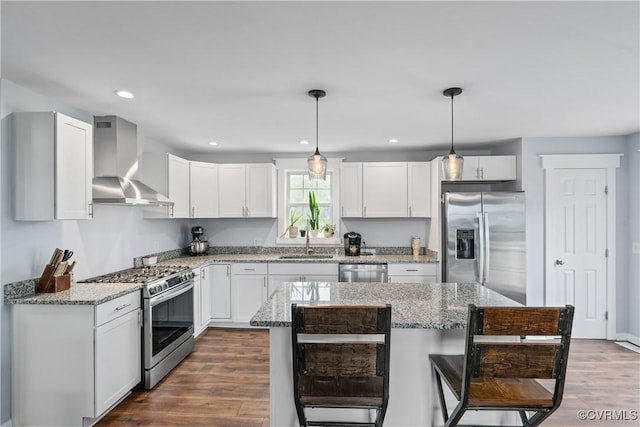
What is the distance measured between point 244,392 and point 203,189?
2827 mm

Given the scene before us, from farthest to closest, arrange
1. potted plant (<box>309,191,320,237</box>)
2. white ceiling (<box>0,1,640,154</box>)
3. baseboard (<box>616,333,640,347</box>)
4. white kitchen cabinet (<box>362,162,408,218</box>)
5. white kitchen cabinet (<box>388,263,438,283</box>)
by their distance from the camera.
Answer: potted plant (<box>309,191,320,237</box>), white kitchen cabinet (<box>362,162,408,218</box>), white kitchen cabinet (<box>388,263,438,283</box>), baseboard (<box>616,333,640,347</box>), white ceiling (<box>0,1,640,154</box>)

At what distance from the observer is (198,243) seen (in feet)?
16.4

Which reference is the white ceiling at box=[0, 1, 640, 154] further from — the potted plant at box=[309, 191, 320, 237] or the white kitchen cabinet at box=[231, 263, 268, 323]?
the white kitchen cabinet at box=[231, 263, 268, 323]

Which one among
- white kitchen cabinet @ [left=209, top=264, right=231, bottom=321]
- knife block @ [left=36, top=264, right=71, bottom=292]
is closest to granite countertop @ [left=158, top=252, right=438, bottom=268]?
white kitchen cabinet @ [left=209, top=264, right=231, bottom=321]

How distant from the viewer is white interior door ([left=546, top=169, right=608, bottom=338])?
13.5 ft

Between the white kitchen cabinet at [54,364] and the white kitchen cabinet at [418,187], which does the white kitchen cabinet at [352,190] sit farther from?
the white kitchen cabinet at [54,364]

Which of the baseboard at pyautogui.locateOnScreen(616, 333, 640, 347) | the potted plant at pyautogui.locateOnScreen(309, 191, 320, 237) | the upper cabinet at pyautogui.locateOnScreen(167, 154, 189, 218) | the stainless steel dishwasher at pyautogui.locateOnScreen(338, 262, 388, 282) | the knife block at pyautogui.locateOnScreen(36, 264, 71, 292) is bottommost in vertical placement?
the baseboard at pyautogui.locateOnScreen(616, 333, 640, 347)

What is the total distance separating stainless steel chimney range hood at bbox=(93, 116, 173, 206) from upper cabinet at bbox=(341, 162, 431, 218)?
259 centimetres

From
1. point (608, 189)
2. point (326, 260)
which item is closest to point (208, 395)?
point (326, 260)

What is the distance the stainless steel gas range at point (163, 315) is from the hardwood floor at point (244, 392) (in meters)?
0.15

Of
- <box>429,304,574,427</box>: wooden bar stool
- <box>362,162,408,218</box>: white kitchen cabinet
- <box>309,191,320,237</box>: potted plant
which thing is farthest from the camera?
<box>309,191,320,237</box>: potted plant

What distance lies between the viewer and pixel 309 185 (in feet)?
17.3

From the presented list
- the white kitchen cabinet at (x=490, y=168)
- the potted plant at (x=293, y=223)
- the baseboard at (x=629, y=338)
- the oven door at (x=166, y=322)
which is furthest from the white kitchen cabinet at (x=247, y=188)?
the baseboard at (x=629, y=338)

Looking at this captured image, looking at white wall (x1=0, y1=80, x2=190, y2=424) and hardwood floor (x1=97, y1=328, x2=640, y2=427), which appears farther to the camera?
hardwood floor (x1=97, y1=328, x2=640, y2=427)
